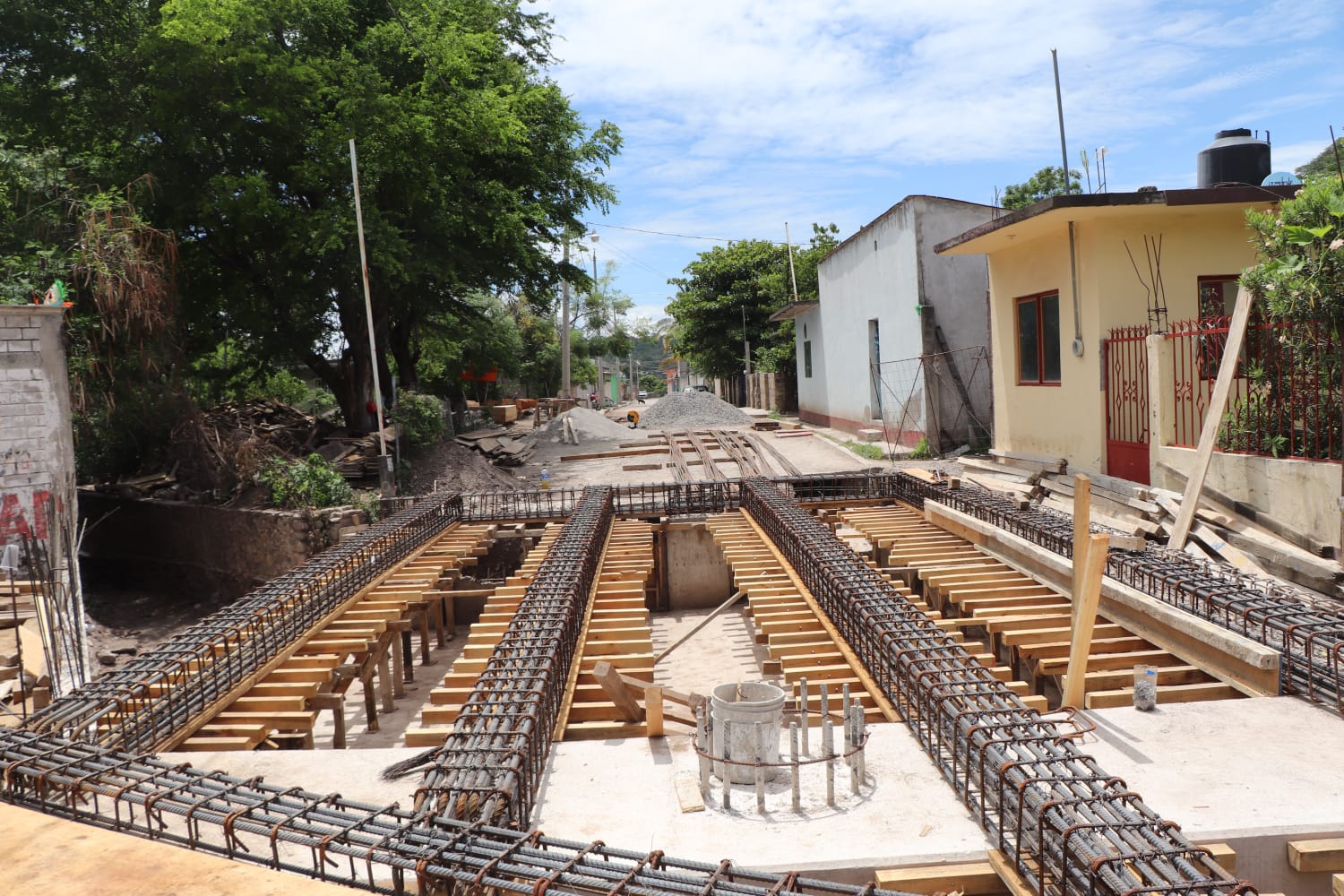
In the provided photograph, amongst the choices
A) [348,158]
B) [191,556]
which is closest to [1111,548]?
[348,158]

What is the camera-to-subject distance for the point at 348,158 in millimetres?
19406

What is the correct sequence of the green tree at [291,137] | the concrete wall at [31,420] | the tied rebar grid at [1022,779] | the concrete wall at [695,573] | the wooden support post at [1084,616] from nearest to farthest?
1. the tied rebar grid at [1022,779]
2. the wooden support post at [1084,616]
3. the concrete wall at [31,420]
4. the concrete wall at [695,573]
5. the green tree at [291,137]

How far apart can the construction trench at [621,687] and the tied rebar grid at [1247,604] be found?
2 cm

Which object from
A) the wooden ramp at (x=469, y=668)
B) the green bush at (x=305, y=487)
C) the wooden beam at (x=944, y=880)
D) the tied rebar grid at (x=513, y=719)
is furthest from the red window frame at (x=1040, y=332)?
the green bush at (x=305, y=487)

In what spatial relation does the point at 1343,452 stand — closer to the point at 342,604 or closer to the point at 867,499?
the point at 867,499

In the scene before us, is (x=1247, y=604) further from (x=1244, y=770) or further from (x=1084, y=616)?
(x=1244, y=770)

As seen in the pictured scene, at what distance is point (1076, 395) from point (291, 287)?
55.5ft

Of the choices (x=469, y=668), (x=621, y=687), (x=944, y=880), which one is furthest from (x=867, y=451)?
(x=944, y=880)

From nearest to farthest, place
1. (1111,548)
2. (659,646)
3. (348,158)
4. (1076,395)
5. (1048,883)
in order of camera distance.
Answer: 1. (1048,883)
2. (1111,548)
3. (659,646)
4. (1076,395)
5. (348,158)

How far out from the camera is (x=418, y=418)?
20156 millimetres

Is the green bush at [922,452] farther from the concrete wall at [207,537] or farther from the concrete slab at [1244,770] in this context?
the concrete slab at [1244,770]

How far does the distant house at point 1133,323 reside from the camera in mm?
10828

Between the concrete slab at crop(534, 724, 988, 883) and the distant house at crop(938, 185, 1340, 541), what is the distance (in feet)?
21.5

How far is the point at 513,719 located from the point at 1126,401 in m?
10.5
